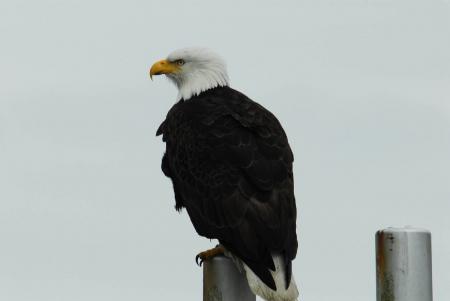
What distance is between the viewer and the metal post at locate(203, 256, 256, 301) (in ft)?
20.0

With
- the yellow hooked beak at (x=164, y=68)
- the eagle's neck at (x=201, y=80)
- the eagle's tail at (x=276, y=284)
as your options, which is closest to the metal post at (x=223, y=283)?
the eagle's tail at (x=276, y=284)

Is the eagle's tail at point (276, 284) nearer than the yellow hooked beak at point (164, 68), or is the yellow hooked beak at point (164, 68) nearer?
the eagle's tail at point (276, 284)

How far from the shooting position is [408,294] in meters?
5.79

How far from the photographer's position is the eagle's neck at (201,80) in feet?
28.9

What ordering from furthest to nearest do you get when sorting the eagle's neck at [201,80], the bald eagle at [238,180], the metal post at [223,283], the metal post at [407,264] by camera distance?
the eagle's neck at [201,80] < the bald eagle at [238,180] < the metal post at [223,283] < the metal post at [407,264]

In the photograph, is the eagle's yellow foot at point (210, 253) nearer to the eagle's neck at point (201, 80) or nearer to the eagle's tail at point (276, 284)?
the eagle's tail at point (276, 284)

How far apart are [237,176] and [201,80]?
1947 millimetres

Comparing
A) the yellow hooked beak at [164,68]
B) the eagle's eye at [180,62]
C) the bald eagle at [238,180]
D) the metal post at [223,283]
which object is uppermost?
the eagle's eye at [180,62]

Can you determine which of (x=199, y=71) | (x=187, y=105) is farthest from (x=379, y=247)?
(x=199, y=71)

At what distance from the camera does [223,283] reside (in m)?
6.18

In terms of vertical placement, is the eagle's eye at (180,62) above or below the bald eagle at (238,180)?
above

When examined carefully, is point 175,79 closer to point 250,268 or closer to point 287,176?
point 287,176

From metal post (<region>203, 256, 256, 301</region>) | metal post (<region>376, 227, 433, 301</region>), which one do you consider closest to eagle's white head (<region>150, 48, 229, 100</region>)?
metal post (<region>203, 256, 256, 301</region>)

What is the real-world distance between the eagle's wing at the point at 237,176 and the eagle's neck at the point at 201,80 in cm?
63
